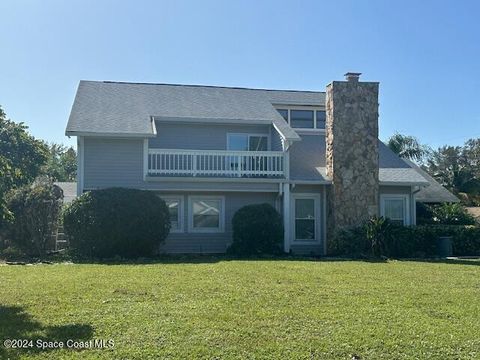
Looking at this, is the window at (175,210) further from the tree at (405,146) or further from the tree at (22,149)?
the tree at (405,146)

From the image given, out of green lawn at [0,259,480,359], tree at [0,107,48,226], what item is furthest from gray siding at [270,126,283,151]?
tree at [0,107,48,226]

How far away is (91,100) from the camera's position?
906 inches

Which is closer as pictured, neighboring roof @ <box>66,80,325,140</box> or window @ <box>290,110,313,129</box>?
neighboring roof @ <box>66,80,325,140</box>

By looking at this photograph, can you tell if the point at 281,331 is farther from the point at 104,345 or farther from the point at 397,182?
the point at 397,182

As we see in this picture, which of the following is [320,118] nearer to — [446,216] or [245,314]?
[446,216]

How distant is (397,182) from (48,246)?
13487 millimetres

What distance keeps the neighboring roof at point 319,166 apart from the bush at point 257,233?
2508mm

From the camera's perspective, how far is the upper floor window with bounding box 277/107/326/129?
997 inches

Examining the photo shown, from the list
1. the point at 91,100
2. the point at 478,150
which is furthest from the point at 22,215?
the point at 478,150

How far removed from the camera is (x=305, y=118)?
25.4 metres

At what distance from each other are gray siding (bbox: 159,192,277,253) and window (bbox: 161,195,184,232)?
0.50 ft

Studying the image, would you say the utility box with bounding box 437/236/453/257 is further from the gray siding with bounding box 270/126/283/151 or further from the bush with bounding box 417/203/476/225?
the gray siding with bounding box 270/126/283/151

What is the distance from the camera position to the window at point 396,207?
22.6m

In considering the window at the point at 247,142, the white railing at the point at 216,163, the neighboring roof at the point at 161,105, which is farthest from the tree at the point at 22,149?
the window at the point at 247,142
